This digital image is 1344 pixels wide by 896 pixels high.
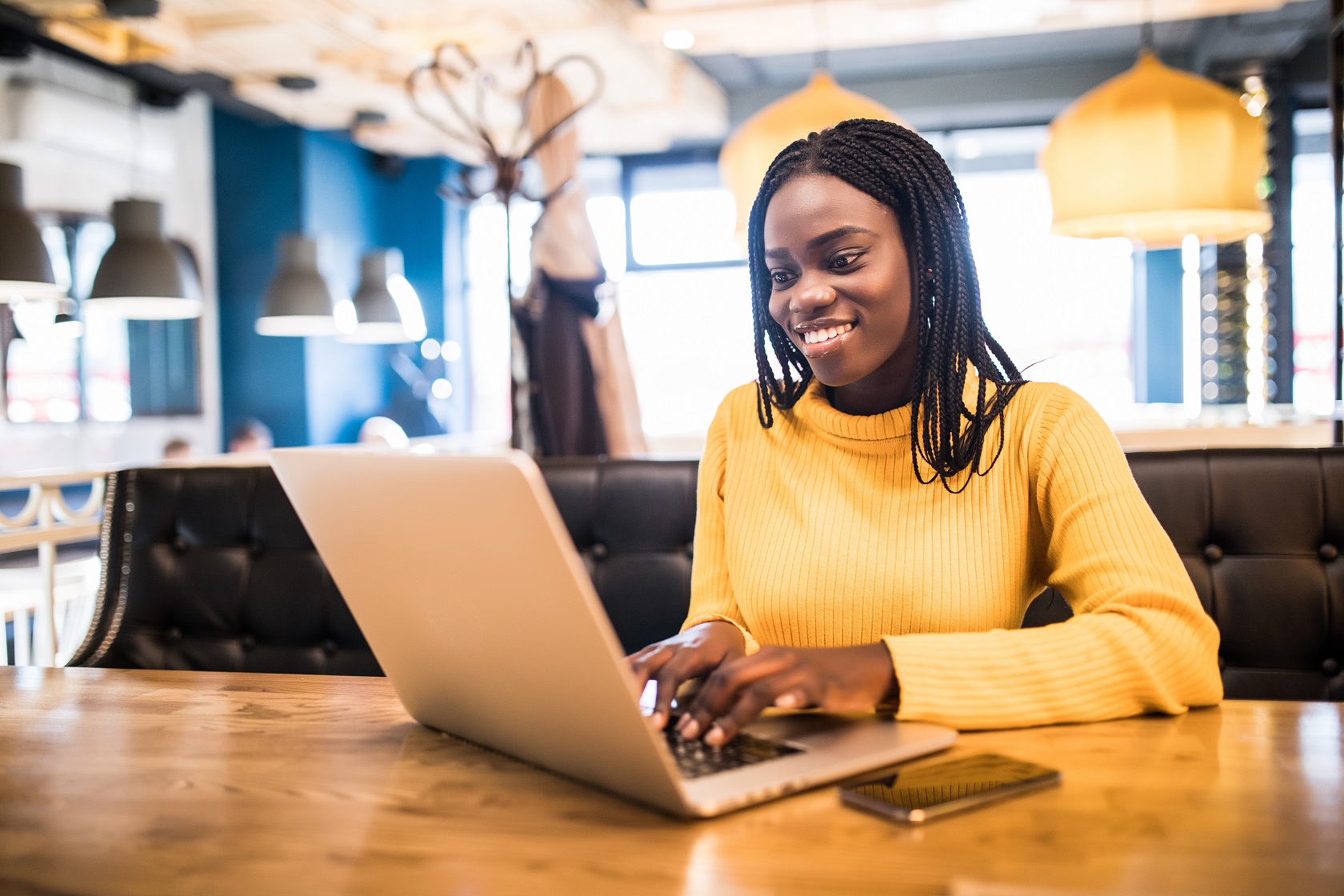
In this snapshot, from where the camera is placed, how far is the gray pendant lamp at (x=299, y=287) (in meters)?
4.79

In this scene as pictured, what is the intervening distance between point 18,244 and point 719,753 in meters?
2.95

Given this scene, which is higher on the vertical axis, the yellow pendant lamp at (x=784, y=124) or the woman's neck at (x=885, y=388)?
the yellow pendant lamp at (x=784, y=124)

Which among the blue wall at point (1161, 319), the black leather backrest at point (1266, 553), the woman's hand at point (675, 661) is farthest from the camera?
the blue wall at point (1161, 319)

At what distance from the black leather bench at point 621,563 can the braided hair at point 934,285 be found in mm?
367

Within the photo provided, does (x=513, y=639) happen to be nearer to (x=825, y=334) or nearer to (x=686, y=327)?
(x=825, y=334)

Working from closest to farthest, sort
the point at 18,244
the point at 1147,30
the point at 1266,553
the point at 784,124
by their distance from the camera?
the point at 1266,553, the point at 18,244, the point at 784,124, the point at 1147,30

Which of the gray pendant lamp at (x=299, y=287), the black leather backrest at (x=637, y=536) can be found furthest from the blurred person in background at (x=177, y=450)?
the black leather backrest at (x=637, y=536)

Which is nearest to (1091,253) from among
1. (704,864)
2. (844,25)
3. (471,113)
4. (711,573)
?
(844,25)

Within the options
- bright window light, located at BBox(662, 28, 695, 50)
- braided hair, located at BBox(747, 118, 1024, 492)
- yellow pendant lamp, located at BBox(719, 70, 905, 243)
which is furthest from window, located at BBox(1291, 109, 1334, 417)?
braided hair, located at BBox(747, 118, 1024, 492)

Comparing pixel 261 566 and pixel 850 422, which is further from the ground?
pixel 850 422

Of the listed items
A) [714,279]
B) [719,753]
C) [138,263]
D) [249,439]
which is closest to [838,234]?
[719,753]

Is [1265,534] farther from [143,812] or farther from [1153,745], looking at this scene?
[143,812]

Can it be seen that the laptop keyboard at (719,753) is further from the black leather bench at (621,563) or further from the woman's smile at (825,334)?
the black leather bench at (621,563)

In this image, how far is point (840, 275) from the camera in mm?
1141
